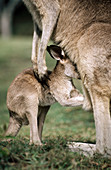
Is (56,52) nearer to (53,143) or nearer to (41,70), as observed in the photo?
(41,70)

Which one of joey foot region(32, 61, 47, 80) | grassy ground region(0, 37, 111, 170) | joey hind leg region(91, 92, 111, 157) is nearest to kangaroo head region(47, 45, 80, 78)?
joey foot region(32, 61, 47, 80)

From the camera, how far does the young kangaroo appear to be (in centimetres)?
316

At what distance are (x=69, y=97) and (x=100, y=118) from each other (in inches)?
24.6

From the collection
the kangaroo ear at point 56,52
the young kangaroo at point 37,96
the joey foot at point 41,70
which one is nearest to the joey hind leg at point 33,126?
the young kangaroo at point 37,96

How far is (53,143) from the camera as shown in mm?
3018

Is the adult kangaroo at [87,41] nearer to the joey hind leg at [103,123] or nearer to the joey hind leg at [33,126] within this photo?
the joey hind leg at [103,123]

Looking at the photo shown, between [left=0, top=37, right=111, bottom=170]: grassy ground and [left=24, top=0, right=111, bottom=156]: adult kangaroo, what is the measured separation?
409 mm

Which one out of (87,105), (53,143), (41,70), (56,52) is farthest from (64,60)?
(53,143)

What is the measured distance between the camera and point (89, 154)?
296 centimetres

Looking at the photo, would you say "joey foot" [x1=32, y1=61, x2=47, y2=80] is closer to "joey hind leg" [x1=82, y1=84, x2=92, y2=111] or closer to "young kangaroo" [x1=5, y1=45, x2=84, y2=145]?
"young kangaroo" [x1=5, y1=45, x2=84, y2=145]

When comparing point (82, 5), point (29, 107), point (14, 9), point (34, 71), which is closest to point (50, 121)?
point (34, 71)

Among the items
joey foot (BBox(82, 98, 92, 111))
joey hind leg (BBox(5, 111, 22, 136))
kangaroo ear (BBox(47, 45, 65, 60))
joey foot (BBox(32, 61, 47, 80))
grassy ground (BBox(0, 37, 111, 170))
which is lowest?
grassy ground (BBox(0, 37, 111, 170))

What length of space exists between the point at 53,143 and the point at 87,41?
3.63ft

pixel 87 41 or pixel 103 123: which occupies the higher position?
pixel 87 41
